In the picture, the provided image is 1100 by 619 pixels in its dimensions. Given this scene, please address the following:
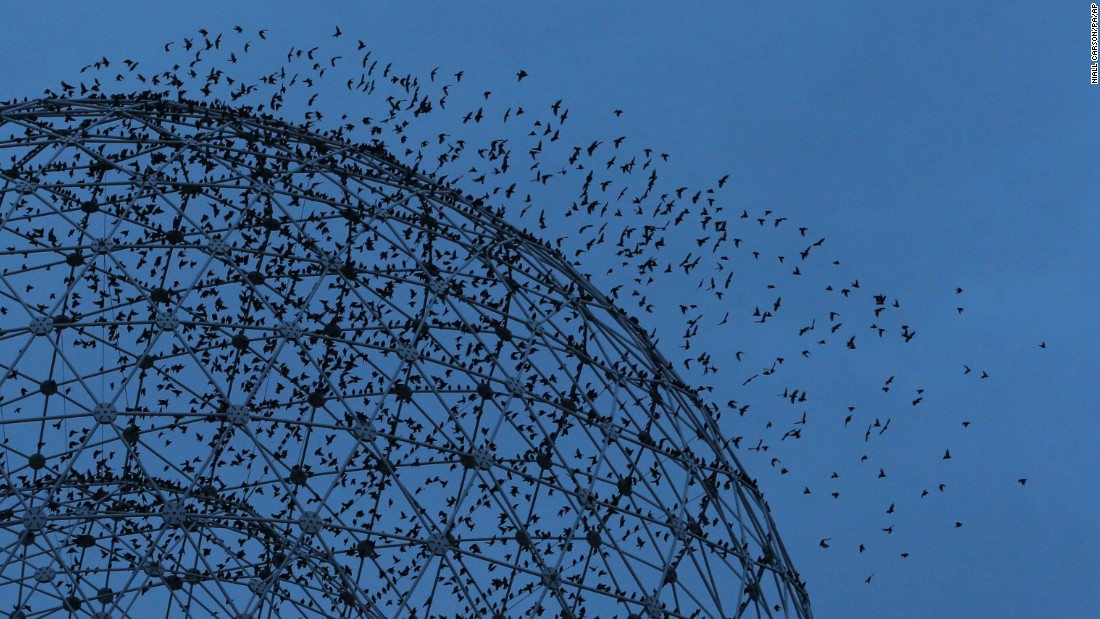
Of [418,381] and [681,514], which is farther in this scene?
[418,381]

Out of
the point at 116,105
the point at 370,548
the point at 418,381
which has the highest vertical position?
the point at 116,105

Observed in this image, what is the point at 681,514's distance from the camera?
3819 centimetres

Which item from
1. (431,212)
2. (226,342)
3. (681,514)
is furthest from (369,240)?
(681,514)

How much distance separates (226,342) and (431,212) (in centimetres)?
672

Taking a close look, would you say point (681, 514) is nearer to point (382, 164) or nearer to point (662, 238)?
point (662, 238)

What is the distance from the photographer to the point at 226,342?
1636 inches

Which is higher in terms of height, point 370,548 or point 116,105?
point 116,105

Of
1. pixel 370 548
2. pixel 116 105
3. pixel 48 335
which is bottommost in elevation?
pixel 370 548

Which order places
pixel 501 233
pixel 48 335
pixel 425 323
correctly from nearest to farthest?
pixel 48 335 < pixel 425 323 < pixel 501 233

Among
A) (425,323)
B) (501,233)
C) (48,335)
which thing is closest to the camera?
(48,335)

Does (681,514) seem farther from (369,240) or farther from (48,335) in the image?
(48,335)

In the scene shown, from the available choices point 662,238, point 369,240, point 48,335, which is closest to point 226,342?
point 369,240

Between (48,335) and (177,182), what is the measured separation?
5111mm

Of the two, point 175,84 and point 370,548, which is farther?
point 175,84
